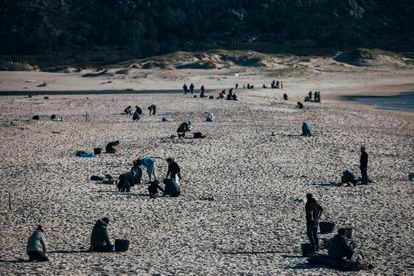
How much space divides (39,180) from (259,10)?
10017 cm

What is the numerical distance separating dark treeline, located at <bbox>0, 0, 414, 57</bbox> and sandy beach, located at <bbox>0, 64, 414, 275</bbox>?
202 ft

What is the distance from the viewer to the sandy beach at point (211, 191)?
14.9 m

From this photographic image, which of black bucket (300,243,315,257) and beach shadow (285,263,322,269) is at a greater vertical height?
A: black bucket (300,243,315,257)

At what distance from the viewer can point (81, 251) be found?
603 inches

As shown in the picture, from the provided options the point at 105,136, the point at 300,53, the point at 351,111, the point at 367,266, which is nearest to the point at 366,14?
the point at 300,53

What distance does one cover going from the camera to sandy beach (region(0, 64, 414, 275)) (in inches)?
588

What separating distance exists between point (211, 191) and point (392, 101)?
36.8m

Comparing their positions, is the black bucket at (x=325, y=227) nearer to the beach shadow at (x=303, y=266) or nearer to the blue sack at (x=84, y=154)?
the beach shadow at (x=303, y=266)

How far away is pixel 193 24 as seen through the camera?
4599 inches

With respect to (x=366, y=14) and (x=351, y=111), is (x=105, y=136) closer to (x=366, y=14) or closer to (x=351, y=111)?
(x=351, y=111)

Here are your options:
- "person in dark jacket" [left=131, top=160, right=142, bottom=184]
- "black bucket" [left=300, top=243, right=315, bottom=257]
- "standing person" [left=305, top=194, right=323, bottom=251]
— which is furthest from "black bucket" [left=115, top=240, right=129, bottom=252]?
"person in dark jacket" [left=131, top=160, right=142, bottom=184]

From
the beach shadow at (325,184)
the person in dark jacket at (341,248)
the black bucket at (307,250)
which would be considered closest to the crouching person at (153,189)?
the beach shadow at (325,184)

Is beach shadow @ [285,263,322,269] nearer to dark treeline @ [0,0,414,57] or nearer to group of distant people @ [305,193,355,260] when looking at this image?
group of distant people @ [305,193,355,260]

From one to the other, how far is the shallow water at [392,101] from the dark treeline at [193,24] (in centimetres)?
4325
